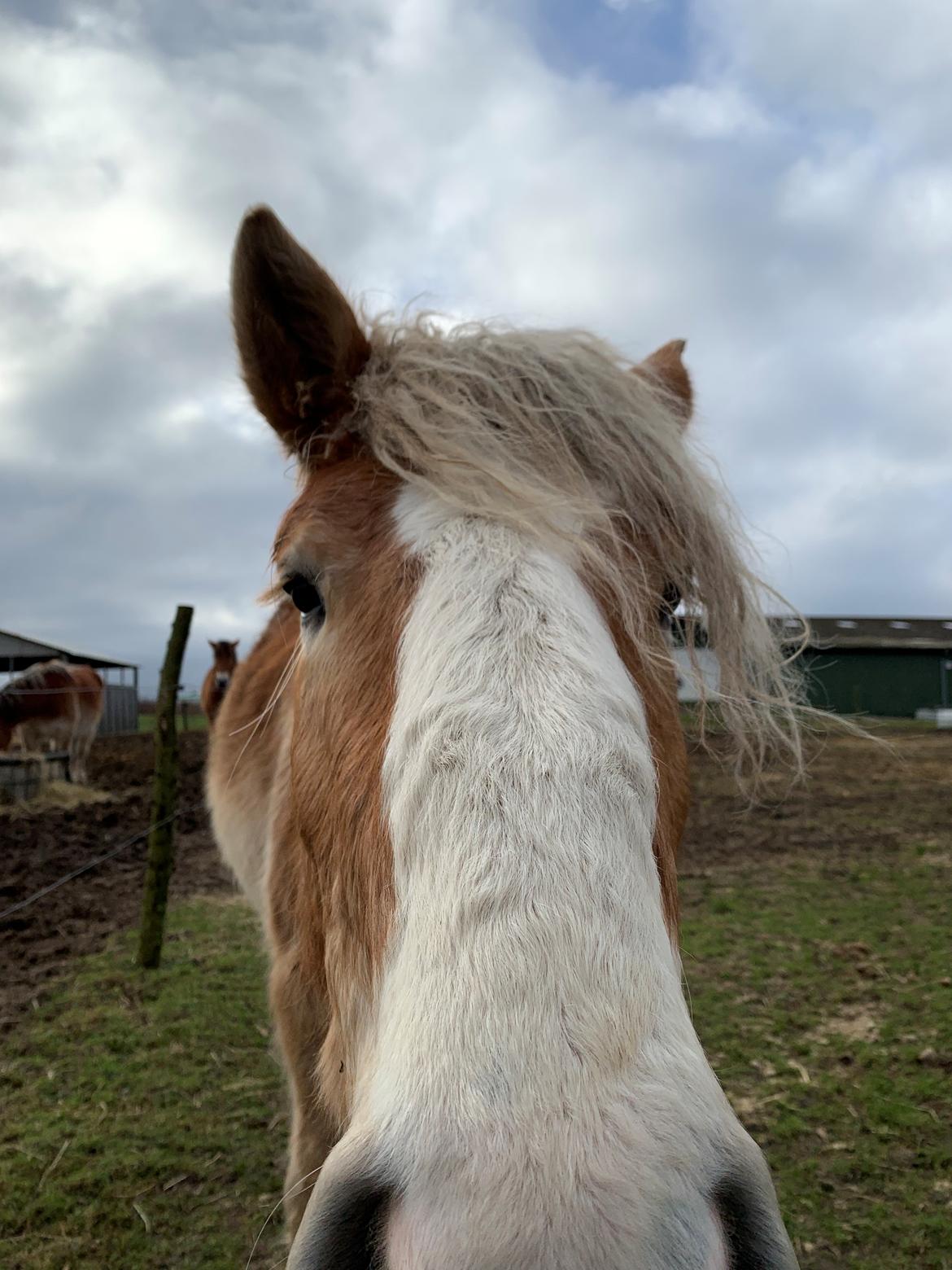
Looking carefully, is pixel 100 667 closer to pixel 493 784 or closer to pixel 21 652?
pixel 21 652

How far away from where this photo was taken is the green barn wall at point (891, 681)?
33.7m

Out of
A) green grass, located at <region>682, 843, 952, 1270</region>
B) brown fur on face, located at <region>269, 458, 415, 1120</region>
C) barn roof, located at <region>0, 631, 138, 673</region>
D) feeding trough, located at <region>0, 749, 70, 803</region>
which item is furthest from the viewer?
barn roof, located at <region>0, 631, 138, 673</region>

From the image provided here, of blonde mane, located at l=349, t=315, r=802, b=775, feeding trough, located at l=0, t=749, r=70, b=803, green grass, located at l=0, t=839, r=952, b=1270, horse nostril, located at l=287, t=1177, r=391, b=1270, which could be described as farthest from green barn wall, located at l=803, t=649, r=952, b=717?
horse nostril, located at l=287, t=1177, r=391, b=1270

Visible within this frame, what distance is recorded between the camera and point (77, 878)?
26.2 ft

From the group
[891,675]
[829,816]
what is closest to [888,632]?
[891,675]

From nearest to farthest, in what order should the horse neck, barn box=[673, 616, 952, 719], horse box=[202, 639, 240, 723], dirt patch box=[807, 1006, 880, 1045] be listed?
1. the horse neck
2. dirt patch box=[807, 1006, 880, 1045]
3. horse box=[202, 639, 240, 723]
4. barn box=[673, 616, 952, 719]

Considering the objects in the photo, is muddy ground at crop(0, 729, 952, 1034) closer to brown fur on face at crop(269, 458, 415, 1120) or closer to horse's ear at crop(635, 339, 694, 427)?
horse's ear at crop(635, 339, 694, 427)

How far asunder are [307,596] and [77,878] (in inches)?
299

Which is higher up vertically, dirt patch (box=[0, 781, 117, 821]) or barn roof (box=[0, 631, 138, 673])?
barn roof (box=[0, 631, 138, 673])

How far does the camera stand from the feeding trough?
12102 millimetres

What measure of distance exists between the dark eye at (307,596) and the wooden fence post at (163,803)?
4.44m

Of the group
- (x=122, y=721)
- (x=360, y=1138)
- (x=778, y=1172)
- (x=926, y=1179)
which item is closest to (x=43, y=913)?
(x=778, y=1172)

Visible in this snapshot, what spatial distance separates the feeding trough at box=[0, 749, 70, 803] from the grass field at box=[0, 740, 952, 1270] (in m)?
6.56

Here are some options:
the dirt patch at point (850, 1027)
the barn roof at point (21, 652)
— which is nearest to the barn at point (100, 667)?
the barn roof at point (21, 652)
